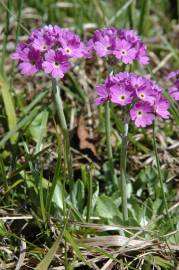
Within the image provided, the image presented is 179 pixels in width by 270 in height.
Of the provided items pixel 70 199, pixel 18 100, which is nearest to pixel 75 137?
pixel 18 100

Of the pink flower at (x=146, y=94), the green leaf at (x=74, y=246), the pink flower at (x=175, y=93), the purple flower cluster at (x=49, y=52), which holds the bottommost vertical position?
the green leaf at (x=74, y=246)

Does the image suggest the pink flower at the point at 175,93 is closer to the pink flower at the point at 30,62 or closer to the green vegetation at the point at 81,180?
the green vegetation at the point at 81,180

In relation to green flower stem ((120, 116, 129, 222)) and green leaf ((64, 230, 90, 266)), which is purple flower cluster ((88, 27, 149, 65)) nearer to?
green flower stem ((120, 116, 129, 222))

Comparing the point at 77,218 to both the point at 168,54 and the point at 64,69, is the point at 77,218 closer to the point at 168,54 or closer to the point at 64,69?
the point at 64,69

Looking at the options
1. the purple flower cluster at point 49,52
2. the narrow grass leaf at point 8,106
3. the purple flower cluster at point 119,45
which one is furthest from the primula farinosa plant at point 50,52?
the narrow grass leaf at point 8,106

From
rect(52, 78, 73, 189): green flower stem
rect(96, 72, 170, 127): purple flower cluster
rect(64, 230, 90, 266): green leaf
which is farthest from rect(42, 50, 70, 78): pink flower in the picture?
rect(64, 230, 90, 266): green leaf

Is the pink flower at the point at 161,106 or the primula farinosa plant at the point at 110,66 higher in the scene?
the primula farinosa plant at the point at 110,66
